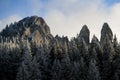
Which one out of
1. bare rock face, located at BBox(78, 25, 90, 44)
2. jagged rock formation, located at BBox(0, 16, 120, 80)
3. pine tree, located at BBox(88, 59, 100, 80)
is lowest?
pine tree, located at BBox(88, 59, 100, 80)

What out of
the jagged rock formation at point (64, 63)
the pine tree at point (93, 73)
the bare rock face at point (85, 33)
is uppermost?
the bare rock face at point (85, 33)

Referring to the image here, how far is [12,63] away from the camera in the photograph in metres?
91.4

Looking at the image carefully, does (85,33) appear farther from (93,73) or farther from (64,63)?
(93,73)

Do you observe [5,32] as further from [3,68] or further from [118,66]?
[118,66]

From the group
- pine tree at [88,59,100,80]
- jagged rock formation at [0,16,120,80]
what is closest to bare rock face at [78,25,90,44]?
jagged rock formation at [0,16,120,80]

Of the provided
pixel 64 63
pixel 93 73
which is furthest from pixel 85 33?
pixel 93 73

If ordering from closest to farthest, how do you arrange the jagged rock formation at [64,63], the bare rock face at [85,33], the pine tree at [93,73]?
1. the pine tree at [93,73]
2. the jagged rock formation at [64,63]
3. the bare rock face at [85,33]

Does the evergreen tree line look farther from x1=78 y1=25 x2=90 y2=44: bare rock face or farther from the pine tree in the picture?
x1=78 y1=25 x2=90 y2=44: bare rock face

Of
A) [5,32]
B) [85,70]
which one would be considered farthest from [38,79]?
[5,32]

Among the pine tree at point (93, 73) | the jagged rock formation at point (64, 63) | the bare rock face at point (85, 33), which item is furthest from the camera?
the bare rock face at point (85, 33)

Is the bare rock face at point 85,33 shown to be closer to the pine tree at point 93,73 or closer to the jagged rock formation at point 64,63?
the jagged rock formation at point 64,63

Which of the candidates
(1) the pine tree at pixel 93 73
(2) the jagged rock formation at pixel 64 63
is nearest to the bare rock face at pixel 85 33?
(2) the jagged rock formation at pixel 64 63

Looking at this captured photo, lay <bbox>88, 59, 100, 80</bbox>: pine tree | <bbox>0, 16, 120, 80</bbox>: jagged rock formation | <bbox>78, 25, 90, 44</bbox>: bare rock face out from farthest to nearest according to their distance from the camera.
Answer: <bbox>78, 25, 90, 44</bbox>: bare rock face, <bbox>0, 16, 120, 80</bbox>: jagged rock formation, <bbox>88, 59, 100, 80</bbox>: pine tree

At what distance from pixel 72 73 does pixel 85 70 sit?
11.6ft
